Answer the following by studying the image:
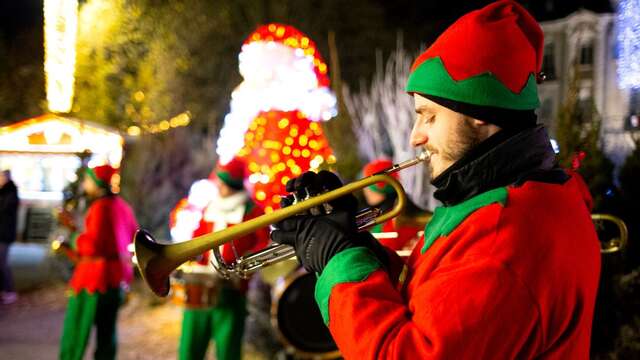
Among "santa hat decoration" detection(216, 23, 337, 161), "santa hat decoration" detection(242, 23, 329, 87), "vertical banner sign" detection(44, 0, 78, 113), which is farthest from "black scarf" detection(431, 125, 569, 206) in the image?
"vertical banner sign" detection(44, 0, 78, 113)

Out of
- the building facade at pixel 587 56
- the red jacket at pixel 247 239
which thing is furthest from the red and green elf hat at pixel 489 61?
the building facade at pixel 587 56

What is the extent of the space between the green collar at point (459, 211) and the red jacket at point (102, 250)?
3.84 meters

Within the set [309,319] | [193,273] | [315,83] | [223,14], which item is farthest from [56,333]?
[223,14]

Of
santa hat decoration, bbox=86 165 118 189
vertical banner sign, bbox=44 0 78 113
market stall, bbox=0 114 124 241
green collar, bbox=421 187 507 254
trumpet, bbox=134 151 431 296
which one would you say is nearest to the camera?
green collar, bbox=421 187 507 254

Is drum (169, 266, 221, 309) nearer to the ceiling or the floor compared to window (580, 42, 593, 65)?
nearer to the floor

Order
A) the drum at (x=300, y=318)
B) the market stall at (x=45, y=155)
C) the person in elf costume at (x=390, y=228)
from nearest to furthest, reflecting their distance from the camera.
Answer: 1. the drum at (x=300, y=318)
2. the person in elf costume at (x=390, y=228)
3. the market stall at (x=45, y=155)

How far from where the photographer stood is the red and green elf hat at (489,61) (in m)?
1.51

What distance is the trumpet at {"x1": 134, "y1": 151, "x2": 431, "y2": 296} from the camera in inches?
66.7

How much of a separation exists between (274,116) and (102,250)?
2.75 metres

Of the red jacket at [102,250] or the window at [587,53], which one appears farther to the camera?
the window at [587,53]

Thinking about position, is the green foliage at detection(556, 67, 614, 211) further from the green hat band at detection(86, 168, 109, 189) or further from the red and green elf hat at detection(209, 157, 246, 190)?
the green hat band at detection(86, 168, 109, 189)

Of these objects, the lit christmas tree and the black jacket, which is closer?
the lit christmas tree

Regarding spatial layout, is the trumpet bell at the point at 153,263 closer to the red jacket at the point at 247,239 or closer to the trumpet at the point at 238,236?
the trumpet at the point at 238,236

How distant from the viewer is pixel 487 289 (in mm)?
1269
